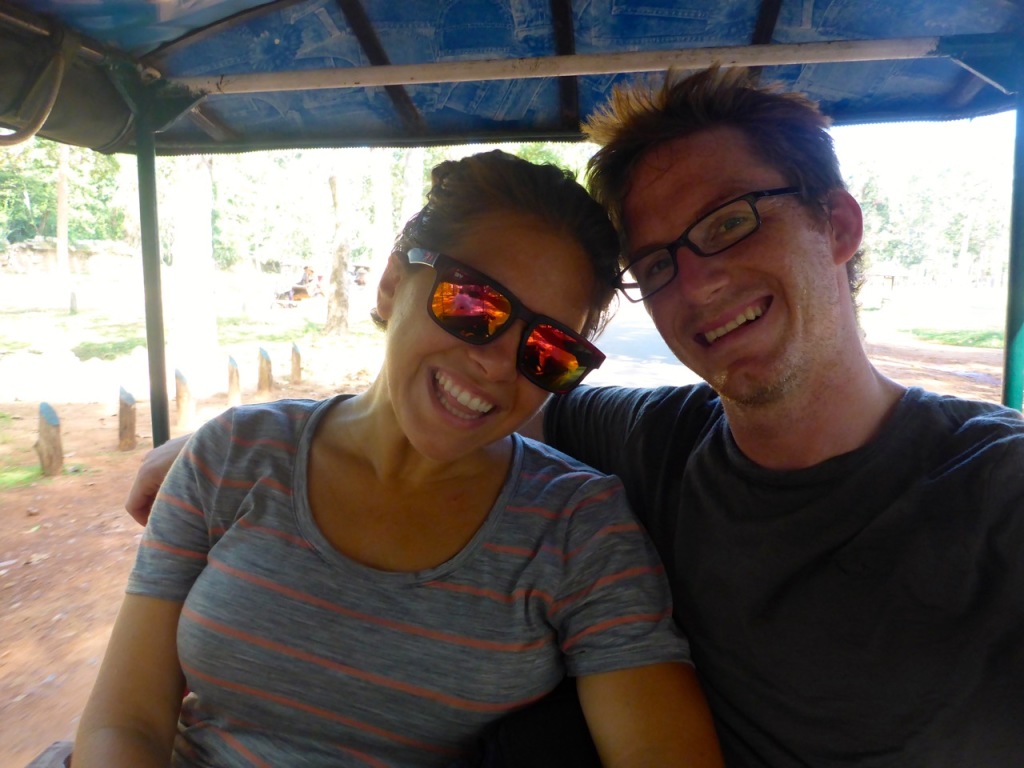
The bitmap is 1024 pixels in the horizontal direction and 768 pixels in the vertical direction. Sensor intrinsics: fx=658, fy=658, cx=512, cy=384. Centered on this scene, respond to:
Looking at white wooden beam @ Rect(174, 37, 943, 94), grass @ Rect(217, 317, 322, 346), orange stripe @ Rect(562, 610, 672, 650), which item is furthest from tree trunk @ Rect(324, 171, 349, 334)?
orange stripe @ Rect(562, 610, 672, 650)

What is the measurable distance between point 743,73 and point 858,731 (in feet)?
5.17

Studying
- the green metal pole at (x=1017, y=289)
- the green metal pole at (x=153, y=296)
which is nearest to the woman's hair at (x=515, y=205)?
the green metal pole at (x=1017, y=289)

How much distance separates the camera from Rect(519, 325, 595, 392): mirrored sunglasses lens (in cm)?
145

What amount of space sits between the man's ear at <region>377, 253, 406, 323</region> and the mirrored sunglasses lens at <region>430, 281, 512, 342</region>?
0.75ft

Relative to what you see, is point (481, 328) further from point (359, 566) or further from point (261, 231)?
point (261, 231)

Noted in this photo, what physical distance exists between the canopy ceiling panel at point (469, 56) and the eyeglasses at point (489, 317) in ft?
2.93

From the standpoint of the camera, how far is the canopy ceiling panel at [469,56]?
6.06ft

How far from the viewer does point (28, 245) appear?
2816cm

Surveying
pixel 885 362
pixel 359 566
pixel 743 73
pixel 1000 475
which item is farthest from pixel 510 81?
pixel 885 362

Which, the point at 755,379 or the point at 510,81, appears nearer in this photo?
the point at 755,379

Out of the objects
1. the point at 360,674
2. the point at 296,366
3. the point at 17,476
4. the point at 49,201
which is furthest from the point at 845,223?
the point at 49,201

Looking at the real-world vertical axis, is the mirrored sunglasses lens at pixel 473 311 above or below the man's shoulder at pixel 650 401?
above

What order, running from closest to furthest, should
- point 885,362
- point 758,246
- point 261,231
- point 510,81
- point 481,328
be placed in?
point 481,328, point 758,246, point 510,81, point 885,362, point 261,231

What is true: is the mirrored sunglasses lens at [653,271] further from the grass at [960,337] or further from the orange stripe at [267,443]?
the grass at [960,337]
